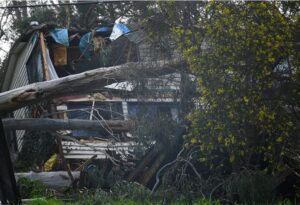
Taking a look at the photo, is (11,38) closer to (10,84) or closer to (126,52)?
(10,84)

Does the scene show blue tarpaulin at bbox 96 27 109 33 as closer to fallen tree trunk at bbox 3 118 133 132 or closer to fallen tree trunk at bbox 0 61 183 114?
fallen tree trunk at bbox 3 118 133 132

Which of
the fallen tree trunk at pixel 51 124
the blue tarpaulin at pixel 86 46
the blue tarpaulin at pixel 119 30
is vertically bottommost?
the fallen tree trunk at pixel 51 124

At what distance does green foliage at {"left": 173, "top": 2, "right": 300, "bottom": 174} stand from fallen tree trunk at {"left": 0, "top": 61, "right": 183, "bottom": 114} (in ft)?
2.97

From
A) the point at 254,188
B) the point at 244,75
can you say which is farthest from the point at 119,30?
the point at 254,188

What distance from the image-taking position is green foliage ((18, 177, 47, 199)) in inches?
424

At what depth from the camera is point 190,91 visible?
8.14 m

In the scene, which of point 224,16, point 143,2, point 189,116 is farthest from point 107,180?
point 224,16

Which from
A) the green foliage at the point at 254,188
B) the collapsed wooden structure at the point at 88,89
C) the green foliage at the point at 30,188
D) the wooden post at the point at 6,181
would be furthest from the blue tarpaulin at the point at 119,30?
the green foliage at the point at 254,188

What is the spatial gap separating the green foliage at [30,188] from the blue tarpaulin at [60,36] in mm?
5458

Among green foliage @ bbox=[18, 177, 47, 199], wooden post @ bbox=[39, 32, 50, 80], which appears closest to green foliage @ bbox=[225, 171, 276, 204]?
green foliage @ bbox=[18, 177, 47, 199]

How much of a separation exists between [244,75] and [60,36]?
9.24 metres

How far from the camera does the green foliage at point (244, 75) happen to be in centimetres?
727

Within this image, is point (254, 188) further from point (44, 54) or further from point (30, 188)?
point (44, 54)

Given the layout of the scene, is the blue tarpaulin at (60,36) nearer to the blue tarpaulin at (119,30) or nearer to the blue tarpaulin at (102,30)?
the blue tarpaulin at (102,30)
